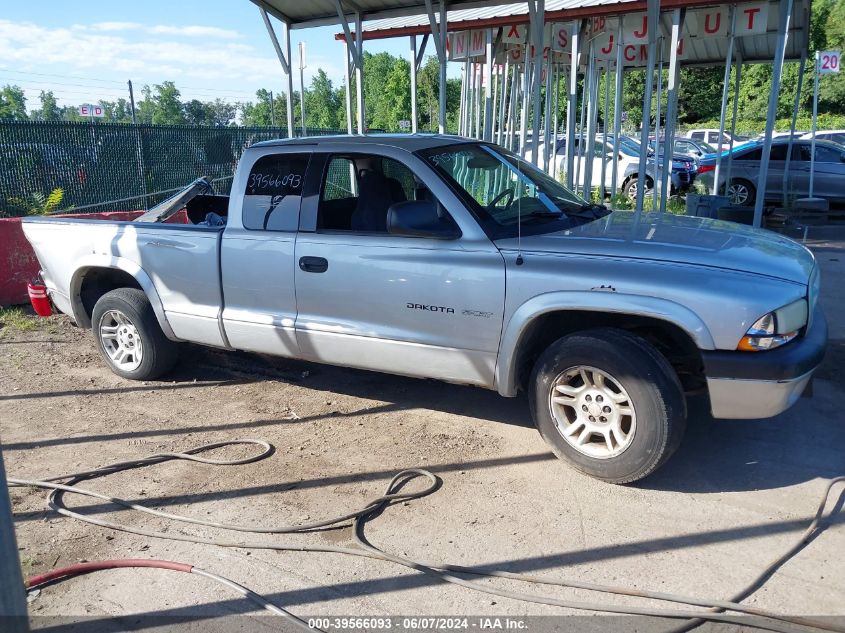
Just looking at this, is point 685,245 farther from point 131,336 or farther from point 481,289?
point 131,336

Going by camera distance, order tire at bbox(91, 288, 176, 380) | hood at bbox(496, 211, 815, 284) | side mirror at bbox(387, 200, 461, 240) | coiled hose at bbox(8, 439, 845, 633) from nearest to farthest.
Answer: coiled hose at bbox(8, 439, 845, 633), hood at bbox(496, 211, 815, 284), side mirror at bbox(387, 200, 461, 240), tire at bbox(91, 288, 176, 380)

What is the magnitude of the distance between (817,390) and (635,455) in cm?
233

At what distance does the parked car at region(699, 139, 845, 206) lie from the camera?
50.7 ft

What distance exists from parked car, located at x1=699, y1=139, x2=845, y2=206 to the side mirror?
1262 centimetres

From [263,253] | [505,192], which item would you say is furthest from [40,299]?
[505,192]

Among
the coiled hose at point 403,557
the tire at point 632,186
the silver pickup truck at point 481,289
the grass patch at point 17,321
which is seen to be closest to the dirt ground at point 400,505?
the coiled hose at point 403,557

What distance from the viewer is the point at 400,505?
3.94m

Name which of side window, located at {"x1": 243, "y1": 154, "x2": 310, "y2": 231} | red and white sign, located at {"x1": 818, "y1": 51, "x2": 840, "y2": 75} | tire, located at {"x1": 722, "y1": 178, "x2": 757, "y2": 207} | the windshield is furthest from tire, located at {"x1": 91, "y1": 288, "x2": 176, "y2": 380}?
tire, located at {"x1": 722, "y1": 178, "x2": 757, "y2": 207}

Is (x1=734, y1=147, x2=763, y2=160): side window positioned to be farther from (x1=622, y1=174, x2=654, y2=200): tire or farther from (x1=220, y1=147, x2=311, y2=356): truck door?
(x1=220, y1=147, x2=311, y2=356): truck door

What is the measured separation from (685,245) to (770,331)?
691mm

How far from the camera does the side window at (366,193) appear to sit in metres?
4.94

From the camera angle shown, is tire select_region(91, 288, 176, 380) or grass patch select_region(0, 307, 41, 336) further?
grass patch select_region(0, 307, 41, 336)

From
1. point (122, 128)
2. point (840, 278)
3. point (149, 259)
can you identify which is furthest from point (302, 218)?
point (122, 128)

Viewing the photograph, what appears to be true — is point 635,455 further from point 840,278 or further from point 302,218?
point 840,278
